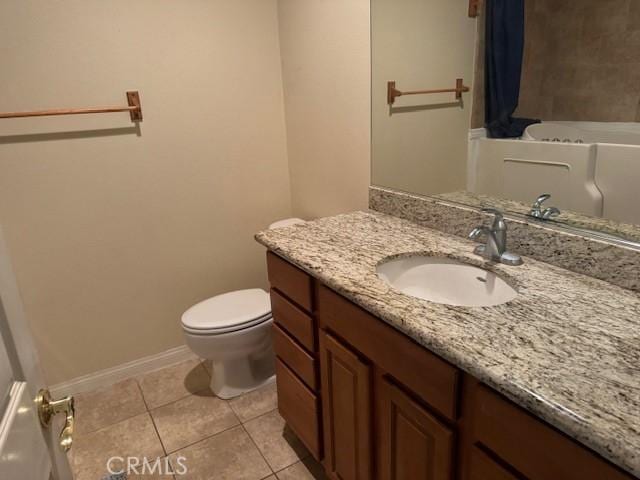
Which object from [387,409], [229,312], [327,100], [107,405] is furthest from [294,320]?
[107,405]

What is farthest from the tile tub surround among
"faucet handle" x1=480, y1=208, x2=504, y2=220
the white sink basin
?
the white sink basin

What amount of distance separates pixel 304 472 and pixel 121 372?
3.80 ft

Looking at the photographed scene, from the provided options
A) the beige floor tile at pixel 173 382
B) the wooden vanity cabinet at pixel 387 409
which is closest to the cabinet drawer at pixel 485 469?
the wooden vanity cabinet at pixel 387 409

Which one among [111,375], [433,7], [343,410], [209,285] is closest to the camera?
[343,410]

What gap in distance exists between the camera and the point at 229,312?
204 centimetres

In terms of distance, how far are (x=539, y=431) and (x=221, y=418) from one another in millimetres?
1578

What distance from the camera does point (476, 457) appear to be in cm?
87

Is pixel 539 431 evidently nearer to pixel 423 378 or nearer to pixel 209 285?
pixel 423 378

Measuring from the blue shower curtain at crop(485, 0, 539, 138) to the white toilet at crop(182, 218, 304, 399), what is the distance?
1199 mm

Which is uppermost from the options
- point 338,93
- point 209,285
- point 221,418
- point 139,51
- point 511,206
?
point 139,51

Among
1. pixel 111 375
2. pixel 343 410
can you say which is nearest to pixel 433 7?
pixel 343 410

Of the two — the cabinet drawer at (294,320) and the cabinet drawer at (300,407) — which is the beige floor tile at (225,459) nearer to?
the cabinet drawer at (300,407)

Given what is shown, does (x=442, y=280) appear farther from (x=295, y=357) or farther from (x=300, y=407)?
(x=300, y=407)

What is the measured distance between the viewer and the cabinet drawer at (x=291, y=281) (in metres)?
1.38
